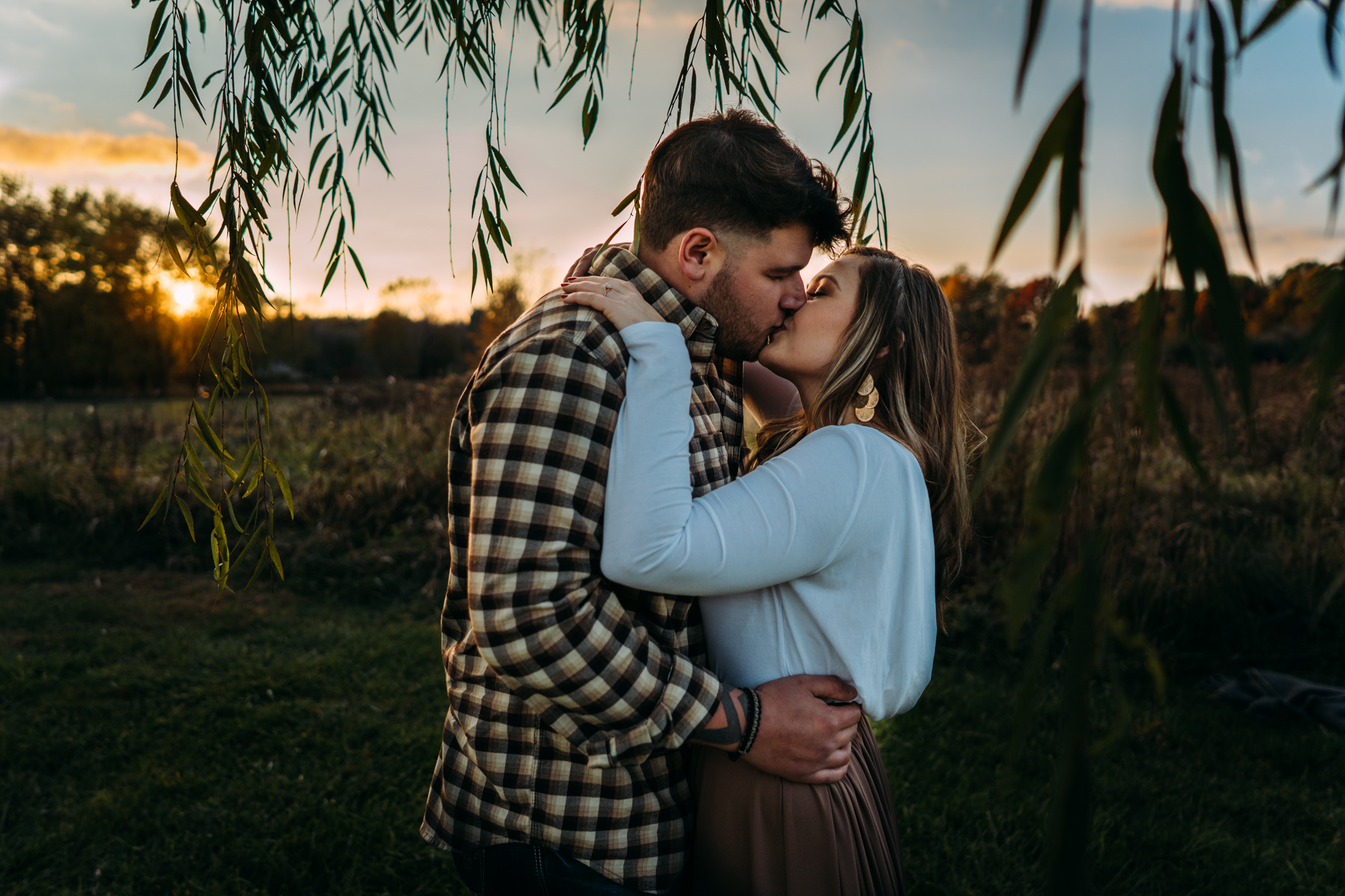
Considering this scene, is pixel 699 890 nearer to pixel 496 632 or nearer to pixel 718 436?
pixel 496 632

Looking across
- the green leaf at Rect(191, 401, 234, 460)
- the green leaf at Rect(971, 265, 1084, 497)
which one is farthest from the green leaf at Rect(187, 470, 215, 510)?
the green leaf at Rect(971, 265, 1084, 497)

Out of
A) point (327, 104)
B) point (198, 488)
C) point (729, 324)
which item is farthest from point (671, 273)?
point (198, 488)

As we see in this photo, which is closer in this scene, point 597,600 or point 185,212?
point 597,600

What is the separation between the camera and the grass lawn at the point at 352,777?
107 inches

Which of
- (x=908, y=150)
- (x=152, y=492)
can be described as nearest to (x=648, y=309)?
(x=908, y=150)

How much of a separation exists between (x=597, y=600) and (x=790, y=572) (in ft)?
1.16

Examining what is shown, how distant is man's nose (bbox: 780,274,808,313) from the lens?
70.6 inches

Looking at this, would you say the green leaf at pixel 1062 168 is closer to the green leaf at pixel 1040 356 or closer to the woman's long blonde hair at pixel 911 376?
the green leaf at pixel 1040 356

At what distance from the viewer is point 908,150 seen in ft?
5.84

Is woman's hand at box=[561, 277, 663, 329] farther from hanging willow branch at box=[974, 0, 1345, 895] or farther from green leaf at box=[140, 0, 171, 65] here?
green leaf at box=[140, 0, 171, 65]

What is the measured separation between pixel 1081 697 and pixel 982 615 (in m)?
4.31

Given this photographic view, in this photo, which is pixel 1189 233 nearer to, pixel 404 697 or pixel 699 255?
pixel 699 255

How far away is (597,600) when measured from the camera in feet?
4.22

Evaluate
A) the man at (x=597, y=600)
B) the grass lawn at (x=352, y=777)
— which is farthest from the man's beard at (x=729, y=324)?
the grass lawn at (x=352, y=777)
